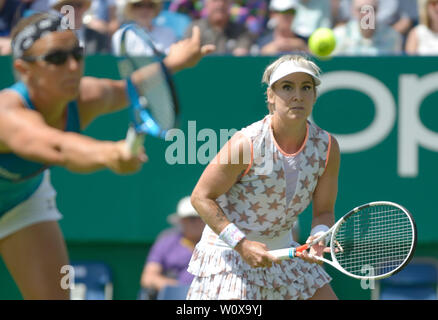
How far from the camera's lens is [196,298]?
12.7 feet

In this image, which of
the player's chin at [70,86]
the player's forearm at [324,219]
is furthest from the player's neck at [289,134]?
the player's chin at [70,86]

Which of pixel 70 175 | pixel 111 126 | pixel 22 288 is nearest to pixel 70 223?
pixel 70 175

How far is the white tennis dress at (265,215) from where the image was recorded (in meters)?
3.81

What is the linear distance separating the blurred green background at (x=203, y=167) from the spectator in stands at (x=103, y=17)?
2.43ft

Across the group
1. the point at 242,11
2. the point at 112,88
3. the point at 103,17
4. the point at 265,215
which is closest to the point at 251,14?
the point at 242,11

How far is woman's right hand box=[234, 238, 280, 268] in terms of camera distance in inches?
143

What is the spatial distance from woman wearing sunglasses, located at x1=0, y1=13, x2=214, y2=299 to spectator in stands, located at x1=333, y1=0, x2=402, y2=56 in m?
2.58

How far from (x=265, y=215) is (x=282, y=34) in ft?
9.57

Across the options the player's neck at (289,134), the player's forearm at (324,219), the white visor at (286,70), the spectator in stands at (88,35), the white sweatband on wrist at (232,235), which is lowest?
the white sweatband on wrist at (232,235)

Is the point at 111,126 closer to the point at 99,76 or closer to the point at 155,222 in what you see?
the point at 99,76

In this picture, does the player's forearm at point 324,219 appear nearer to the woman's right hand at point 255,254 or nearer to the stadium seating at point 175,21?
the woman's right hand at point 255,254

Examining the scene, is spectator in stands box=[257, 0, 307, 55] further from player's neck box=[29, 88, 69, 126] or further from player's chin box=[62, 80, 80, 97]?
player's chin box=[62, 80, 80, 97]

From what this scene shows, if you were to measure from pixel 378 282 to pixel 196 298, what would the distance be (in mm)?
2490

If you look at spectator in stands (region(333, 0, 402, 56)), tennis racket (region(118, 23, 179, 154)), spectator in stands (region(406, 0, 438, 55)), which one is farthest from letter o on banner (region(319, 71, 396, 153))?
tennis racket (region(118, 23, 179, 154))
